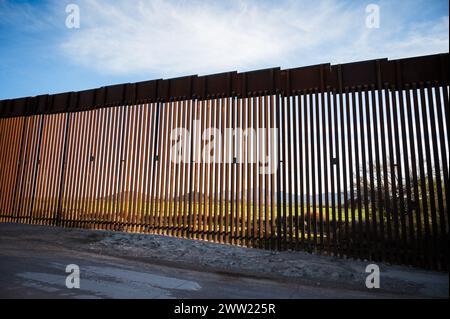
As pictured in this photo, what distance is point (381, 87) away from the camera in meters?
5.79

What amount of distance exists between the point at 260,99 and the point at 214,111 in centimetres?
123

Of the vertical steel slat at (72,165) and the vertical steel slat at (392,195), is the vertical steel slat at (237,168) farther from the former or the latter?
the vertical steel slat at (72,165)

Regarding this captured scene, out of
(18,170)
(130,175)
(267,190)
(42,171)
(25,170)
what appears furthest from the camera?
(18,170)

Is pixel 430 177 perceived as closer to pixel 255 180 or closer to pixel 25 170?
pixel 255 180

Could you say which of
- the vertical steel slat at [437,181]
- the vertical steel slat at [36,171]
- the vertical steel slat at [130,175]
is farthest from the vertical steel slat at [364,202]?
the vertical steel slat at [36,171]

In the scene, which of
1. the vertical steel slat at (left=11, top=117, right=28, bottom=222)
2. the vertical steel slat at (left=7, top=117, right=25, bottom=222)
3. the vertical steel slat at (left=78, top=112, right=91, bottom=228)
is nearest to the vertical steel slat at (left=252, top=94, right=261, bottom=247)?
the vertical steel slat at (left=78, top=112, right=91, bottom=228)

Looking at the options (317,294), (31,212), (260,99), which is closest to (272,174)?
(260,99)

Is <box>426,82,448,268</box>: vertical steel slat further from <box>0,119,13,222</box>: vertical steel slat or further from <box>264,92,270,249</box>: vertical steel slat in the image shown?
<box>0,119,13,222</box>: vertical steel slat

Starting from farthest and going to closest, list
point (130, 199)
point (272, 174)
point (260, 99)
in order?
point (130, 199), point (260, 99), point (272, 174)

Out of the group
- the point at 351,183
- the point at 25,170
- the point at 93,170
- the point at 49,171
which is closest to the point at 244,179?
the point at 351,183

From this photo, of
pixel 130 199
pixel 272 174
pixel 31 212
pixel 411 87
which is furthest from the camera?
pixel 31 212

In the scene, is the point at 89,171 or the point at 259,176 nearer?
the point at 259,176
